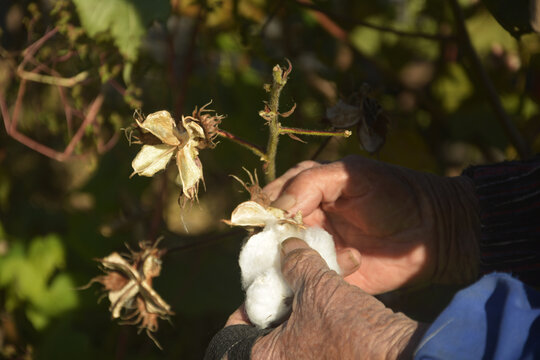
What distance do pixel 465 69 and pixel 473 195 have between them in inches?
24.7

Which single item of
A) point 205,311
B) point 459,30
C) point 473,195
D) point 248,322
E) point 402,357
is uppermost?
point 459,30

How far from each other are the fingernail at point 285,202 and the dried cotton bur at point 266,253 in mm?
49

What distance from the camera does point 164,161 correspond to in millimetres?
963

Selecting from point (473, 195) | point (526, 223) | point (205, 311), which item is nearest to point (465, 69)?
point (473, 195)

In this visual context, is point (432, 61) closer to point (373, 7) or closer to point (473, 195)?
point (373, 7)

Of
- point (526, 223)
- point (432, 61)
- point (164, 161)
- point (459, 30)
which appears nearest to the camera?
point (164, 161)

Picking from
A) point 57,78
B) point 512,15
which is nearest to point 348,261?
point 512,15

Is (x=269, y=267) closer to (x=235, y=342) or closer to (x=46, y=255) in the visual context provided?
(x=235, y=342)

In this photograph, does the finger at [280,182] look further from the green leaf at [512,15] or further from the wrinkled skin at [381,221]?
the green leaf at [512,15]

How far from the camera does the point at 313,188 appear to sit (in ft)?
4.18

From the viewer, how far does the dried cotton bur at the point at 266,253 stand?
103cm

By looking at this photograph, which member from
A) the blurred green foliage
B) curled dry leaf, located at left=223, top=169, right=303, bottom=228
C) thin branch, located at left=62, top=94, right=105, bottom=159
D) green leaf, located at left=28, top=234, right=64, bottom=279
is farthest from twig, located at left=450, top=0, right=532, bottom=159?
green leaf, located at left=28, top=234, right=64, bottom=279

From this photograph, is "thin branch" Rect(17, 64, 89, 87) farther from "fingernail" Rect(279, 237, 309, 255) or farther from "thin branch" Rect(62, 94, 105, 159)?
"fingernail" Rect(279, 237, 309, 255)

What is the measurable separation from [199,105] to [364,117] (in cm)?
70
